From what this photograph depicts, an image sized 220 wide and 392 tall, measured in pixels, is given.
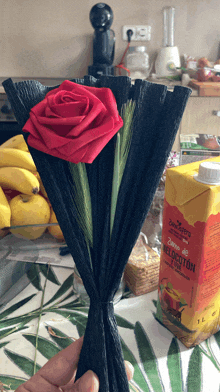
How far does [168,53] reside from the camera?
149 cm

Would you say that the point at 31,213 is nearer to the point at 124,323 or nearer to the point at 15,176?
the point at 15,176

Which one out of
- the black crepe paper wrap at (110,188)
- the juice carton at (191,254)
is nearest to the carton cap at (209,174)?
the juice carton at (191,254)

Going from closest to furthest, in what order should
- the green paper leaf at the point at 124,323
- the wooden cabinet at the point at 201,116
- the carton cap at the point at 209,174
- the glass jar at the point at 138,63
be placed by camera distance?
the carton cap at the point at 209,174 → the green paper leaf at the point at 124,323 → the wooden cabinet at the point at 201,116 → the glass jar at the point at 138,63

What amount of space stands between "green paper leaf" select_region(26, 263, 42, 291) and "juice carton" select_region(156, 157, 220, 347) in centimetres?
23

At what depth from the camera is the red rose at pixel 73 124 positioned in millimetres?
279

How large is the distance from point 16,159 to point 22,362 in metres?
0.45

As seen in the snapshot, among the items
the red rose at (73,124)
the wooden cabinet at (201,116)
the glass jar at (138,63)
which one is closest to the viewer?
the red rose at (73,124)

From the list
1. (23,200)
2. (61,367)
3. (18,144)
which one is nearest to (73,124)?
(61,367)

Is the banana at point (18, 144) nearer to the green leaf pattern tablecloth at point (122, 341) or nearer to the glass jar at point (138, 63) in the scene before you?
the green leaf pattern tablecloth at point (122, 341)

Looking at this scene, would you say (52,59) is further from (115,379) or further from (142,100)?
(115,379)

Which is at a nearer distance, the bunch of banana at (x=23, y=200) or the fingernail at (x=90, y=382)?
the fingernail at (x=90, y=382)

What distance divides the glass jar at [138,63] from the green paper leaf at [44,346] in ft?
4.18

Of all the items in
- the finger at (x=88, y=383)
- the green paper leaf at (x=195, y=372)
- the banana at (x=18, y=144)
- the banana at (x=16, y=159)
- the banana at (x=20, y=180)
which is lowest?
the green paper leaf at (x=195, y=372)

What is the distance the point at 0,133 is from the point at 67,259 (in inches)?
32.7
